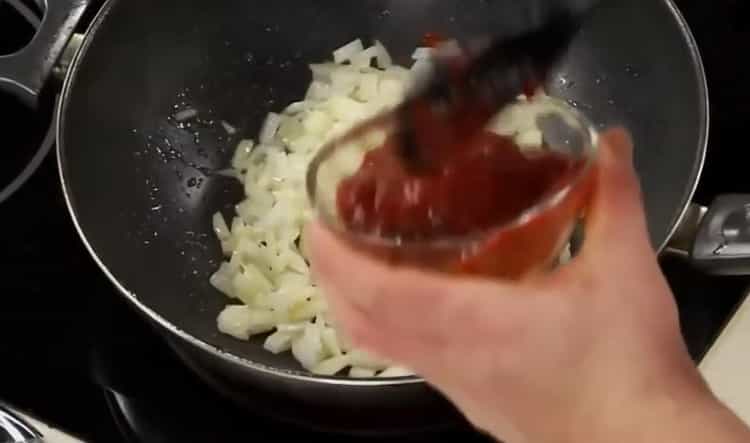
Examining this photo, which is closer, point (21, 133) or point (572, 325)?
point (572, 325)

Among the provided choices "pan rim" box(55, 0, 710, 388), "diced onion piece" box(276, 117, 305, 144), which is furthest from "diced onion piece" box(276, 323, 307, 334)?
"diced onion piece" box(276, 117, 305, 144)

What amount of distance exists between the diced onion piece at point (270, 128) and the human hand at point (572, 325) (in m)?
0.54

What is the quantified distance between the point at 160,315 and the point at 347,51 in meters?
0.39

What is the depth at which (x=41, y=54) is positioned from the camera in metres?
0.91

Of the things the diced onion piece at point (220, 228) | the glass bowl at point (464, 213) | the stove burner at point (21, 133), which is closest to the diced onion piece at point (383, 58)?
the diced onion piece at point (220, 228)

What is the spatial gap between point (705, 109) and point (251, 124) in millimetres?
444

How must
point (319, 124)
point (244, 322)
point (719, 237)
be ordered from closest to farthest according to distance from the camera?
point (719, 237)
point (244, 322)
point (319, 124)

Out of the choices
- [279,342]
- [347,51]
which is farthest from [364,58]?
[279,342]

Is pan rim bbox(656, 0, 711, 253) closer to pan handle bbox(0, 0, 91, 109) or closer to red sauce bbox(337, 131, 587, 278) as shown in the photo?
red sauce bbox(337, 131, 587, 278)

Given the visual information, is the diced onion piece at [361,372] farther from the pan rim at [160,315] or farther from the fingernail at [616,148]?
the fingernail at [616,148]

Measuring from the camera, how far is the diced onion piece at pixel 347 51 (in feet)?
3.53

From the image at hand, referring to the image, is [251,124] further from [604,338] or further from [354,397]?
[604,338]

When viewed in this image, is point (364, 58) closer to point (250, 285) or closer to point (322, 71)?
point (322, 71)

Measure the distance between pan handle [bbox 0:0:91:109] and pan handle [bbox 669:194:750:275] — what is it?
0.53 metres
